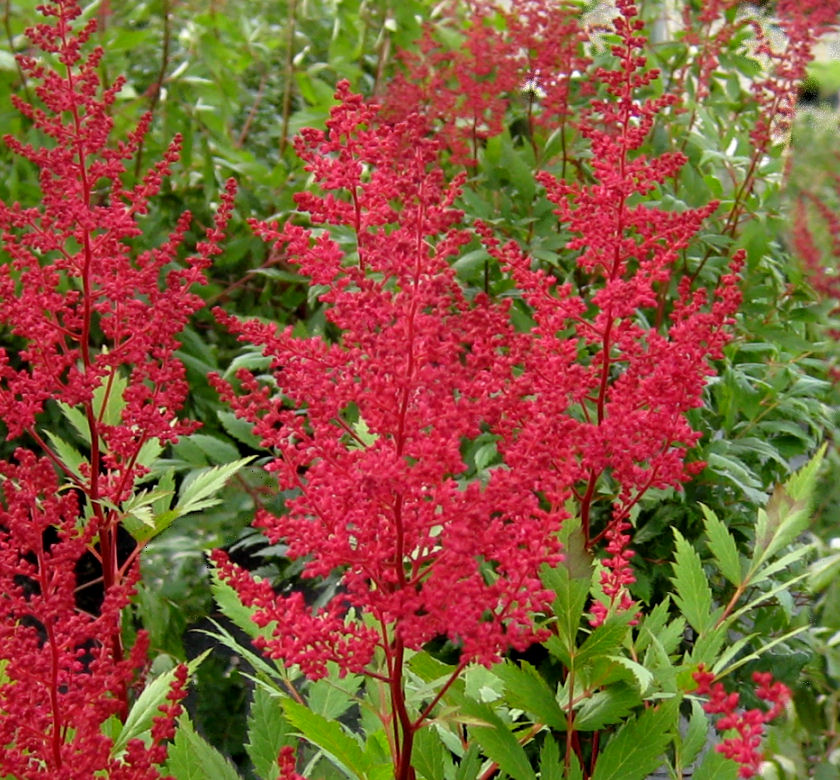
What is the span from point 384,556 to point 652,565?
99 cm

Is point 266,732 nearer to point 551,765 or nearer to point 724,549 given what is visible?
point 551,765

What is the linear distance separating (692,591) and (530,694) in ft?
0.82

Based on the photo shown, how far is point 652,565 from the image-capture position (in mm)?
1906

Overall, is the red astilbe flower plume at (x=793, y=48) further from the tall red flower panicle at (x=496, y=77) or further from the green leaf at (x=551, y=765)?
the green leaf at (x=551, y=765)

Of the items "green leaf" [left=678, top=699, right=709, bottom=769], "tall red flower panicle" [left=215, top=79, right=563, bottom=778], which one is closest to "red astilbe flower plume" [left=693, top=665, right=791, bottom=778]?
"tall red flower panicle" [left=215, top=79, right=563, bottom=778]

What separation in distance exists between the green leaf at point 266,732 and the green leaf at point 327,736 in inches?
6.0

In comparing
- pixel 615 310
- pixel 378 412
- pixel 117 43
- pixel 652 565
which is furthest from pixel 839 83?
pixel 117 43

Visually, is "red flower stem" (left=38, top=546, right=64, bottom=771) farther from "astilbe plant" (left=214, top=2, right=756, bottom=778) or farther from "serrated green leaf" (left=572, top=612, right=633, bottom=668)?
"serrated green leaf" (left=572, top=612, right=633, bottom=668)

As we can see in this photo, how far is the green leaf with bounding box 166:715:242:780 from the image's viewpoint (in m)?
1.18

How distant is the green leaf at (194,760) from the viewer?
1.18 metres

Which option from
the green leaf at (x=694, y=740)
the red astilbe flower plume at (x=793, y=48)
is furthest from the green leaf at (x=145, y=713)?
the red astilbe flower plume at (x=793, y=48)

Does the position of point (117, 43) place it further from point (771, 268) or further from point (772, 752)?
point (772, 752)

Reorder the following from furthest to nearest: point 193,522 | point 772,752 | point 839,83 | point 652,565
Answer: point 193,522 → point 652,565 → point 839,83 → point 772,752

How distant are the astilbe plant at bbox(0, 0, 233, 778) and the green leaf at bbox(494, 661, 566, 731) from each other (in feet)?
0.95
